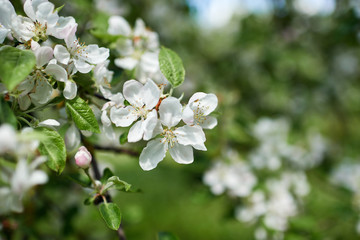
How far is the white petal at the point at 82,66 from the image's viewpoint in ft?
3.68

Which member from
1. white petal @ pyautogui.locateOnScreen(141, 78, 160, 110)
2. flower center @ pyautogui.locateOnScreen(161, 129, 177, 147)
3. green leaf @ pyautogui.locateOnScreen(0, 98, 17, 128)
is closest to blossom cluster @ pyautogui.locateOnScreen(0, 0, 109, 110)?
green leaf @ pyautogui.locateOnScreen(0, 98, 17, 128)

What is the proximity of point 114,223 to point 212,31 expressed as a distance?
5.89 m

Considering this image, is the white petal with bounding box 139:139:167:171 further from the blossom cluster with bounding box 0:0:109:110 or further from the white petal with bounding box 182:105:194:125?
the blossom cluster with bounding box 0:0:109:110

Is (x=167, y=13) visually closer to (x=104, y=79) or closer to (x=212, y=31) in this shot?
(x=104, y=79)

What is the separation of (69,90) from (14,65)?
198 mm

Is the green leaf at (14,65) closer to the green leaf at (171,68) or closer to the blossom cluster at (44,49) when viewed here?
the blossom cluster at (44,49)

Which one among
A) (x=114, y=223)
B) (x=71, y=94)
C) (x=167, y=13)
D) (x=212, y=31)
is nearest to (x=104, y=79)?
(x=71, y=94)

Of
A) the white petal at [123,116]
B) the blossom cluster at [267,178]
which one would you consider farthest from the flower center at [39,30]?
the blossom cluster at [267,178]

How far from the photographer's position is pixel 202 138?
1111 mm

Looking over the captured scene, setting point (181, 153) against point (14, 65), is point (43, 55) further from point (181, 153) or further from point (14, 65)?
point (181, 153)

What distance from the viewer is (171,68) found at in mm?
1212

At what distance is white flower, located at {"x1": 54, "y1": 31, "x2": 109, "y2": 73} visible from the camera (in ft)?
3.56

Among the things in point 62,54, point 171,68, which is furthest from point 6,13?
point 171,68

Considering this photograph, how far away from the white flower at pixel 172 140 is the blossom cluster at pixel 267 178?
3.15 ft
